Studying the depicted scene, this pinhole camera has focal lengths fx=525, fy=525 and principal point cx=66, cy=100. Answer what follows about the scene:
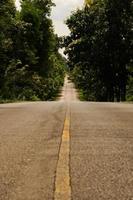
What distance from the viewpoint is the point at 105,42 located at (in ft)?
172

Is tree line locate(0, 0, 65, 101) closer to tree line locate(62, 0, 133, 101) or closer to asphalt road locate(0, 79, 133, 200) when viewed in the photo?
tree line locate(62, 0, 133, 101)

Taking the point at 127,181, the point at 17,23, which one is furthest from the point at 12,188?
the point at 17,23

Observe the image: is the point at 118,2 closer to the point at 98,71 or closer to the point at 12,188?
the point at 98,71

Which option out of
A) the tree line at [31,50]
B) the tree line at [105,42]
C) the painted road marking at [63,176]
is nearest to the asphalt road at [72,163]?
the painted road marking at [63,176]

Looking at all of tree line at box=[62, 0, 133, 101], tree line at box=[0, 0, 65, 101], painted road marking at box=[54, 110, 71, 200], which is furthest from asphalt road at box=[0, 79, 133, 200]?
tree line at box=[0, 0, 65, 101]

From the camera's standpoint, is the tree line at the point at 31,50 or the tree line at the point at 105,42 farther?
the tree line at the point at 31,50

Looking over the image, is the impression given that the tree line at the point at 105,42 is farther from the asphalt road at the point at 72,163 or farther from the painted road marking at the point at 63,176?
the painted road marking at the point at 63,176

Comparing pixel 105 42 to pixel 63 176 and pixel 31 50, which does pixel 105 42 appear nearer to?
pixel 31 50

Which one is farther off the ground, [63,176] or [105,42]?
[105,42]

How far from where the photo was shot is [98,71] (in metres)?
56.2

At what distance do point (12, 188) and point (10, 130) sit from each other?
5.26 m

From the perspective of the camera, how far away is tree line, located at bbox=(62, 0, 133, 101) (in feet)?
171

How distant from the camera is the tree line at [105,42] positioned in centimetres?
5216

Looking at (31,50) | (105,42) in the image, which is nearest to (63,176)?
(105,42)
